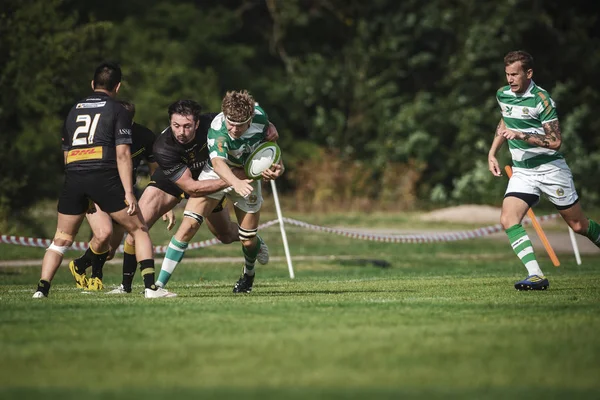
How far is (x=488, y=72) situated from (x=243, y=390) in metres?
35.8

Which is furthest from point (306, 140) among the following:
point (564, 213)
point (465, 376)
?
point (465, 376)

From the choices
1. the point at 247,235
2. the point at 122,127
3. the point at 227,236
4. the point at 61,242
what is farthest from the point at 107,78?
the point at 227,236

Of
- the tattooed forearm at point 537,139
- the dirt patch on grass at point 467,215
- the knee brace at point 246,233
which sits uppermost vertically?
the tattooed forearm at point 537,139

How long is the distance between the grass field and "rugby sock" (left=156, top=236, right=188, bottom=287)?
0.95 ft

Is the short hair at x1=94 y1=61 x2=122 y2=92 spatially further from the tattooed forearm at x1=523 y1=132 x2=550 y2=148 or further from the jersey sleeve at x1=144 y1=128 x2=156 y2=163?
the tattooed forearm at x1=523 y1=132 x2=550 y2=148

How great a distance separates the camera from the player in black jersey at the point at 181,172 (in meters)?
11.4

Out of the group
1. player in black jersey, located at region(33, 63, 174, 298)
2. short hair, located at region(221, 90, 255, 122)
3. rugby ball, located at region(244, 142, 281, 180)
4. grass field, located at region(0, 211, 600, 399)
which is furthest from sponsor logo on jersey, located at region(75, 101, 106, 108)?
grass field, located at region(0, 211, 600, 399)

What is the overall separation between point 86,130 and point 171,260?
1628 millimetres

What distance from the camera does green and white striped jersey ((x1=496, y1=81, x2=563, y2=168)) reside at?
37.3ft

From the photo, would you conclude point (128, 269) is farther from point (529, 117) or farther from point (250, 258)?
point (529, 117)

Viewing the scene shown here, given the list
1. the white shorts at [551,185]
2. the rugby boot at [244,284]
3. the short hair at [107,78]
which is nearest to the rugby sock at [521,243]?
the white shorts at [551,185]

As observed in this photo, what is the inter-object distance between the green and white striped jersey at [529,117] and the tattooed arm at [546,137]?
0.06 m

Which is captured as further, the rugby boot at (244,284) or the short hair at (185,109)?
the rugby boot at (244,284)

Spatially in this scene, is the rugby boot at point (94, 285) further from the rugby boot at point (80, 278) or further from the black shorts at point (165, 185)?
the black shorts at point (165, 185)
